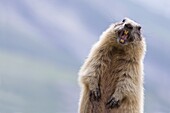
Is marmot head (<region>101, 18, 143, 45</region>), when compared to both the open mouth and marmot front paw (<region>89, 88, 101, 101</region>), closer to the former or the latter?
the open mouth

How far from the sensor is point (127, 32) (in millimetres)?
4461

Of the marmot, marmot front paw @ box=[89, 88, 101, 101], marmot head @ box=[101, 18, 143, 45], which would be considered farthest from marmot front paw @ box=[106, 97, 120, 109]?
marmot head @ box=[101, 18, 143, 45]

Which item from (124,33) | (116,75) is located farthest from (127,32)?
(116,75)

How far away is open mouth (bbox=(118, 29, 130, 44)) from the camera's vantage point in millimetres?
4445

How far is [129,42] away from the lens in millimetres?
4496

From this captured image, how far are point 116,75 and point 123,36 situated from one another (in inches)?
22.5

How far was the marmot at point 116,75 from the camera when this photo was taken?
4348mm

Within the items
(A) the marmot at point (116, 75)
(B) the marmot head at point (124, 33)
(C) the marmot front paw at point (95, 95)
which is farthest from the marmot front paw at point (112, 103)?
(B) the marmot head at point (124, 33)

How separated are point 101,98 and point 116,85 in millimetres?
280

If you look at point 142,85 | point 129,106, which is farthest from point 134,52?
point 129,106

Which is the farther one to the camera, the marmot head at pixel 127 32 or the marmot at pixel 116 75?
the marmot head at pixel 127 32

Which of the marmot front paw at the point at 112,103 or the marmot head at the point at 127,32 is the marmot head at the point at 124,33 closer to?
the marmot head at the point at 127,32

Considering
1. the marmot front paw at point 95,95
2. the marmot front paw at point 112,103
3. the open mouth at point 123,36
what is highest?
the open mouth at point 123,36

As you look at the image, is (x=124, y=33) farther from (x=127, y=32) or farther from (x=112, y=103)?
(x=112, y=103)
